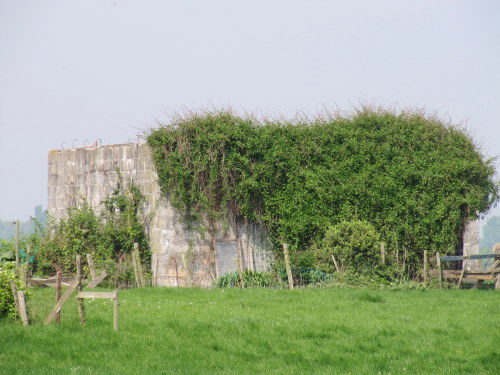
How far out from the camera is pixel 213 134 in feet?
71.6

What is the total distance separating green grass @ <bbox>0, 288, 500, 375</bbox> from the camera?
1096cm

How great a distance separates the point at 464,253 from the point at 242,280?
7.23 metres

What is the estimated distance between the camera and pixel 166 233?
73.3ft

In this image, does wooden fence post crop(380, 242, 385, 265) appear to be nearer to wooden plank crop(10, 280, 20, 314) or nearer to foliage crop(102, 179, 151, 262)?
foliage crop(102, 179, 151, 262)

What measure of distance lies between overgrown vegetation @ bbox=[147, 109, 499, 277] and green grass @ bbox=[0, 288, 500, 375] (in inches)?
200

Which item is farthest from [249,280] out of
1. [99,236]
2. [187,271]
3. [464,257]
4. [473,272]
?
[473,272]

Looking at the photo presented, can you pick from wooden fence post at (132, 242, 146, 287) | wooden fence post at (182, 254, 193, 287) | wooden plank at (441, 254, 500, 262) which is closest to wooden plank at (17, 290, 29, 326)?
wooden fence post at (132, 242, 146, 287)

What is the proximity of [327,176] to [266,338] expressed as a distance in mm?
10085

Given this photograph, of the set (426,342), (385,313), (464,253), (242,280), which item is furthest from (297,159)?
(426,342)

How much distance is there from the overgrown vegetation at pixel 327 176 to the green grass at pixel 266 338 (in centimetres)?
508

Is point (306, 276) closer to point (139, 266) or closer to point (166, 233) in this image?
point (166, 233)

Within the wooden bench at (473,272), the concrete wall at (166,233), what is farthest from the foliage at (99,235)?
the wooden bench at (473,272)

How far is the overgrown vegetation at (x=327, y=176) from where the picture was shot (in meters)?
21.7

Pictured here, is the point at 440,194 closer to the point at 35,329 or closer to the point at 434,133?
the point at 434,133
